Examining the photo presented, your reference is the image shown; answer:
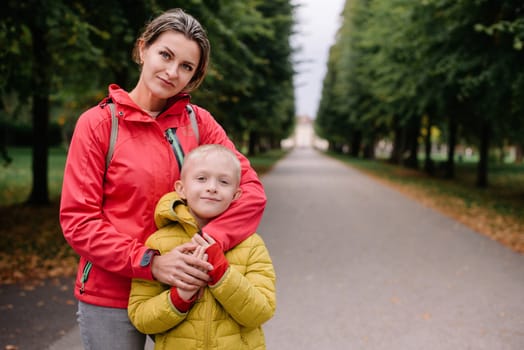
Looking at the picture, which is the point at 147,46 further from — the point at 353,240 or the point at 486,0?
the point at 486,0

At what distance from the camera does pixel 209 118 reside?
7.13ft

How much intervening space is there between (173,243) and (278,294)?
3.86m

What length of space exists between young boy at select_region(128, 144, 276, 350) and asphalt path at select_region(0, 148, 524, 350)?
7.99ft

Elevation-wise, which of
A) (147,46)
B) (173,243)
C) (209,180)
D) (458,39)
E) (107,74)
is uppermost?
(458,39)

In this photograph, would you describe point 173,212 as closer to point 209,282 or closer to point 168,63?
point 209,282

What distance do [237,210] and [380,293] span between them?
164 inches

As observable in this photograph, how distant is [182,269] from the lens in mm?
1708

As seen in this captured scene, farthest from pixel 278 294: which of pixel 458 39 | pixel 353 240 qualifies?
pixel 458 39

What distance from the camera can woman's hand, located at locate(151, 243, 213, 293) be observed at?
5.58 feet

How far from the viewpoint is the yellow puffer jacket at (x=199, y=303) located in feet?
5.81

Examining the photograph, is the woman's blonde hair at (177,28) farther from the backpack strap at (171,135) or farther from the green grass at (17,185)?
the green grass at (17,185)

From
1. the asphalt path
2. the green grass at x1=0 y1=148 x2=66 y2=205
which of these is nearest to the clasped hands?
the asphalt path

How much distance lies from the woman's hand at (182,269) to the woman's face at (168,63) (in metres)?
0.61

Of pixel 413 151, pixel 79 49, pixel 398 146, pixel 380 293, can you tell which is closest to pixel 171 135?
pixel 380 293
